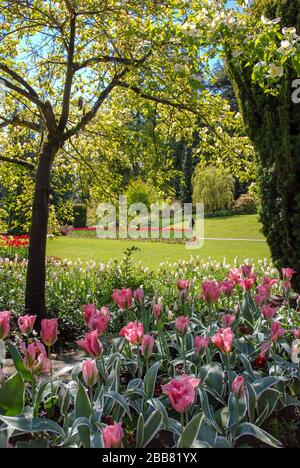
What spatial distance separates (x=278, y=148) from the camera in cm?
512

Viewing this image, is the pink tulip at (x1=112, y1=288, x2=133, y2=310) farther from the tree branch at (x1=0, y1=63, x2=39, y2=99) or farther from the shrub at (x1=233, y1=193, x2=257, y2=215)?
the shrub at (x1=233, y1=193, x2=257, y2=215)

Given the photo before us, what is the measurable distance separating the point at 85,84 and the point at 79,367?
4775mm

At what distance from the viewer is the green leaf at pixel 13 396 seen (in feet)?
6.34

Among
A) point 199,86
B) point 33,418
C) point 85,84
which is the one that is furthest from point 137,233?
point 33,418

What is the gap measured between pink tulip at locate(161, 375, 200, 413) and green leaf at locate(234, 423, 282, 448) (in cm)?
43

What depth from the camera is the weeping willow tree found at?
5008mm

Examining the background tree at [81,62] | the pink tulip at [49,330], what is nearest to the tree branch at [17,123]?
the background tree at [81,62]

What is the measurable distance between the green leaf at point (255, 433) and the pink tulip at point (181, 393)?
43 centimetres

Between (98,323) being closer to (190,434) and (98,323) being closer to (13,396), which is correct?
(13,396)

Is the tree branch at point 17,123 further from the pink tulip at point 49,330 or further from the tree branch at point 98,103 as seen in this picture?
the pink tulip at point 49,330

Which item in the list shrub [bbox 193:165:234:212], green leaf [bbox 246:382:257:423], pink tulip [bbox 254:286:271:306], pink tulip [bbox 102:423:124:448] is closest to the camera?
pink tulip [bbox 102:423:124:448]

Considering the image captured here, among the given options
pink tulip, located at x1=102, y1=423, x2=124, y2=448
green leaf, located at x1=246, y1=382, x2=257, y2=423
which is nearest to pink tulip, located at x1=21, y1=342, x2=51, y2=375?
pink tulip, located at x1=102, y1=423, x2=124, y2=448

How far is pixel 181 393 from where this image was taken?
1595 millimetres
